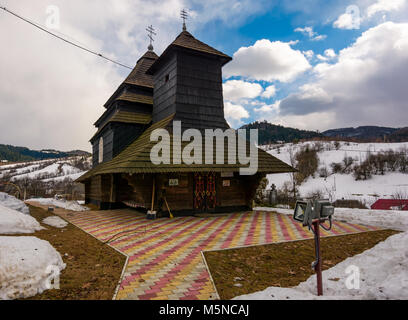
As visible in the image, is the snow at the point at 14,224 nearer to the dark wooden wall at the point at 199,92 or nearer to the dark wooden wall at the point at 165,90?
the dark wooden wall at the point at 199,92

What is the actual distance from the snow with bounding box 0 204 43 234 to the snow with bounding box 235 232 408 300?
5716mm

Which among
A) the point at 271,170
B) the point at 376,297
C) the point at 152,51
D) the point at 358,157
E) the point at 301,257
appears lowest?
the point at 301,257

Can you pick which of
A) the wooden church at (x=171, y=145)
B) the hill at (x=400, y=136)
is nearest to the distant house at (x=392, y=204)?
the wooden church at (x=171, y=145)

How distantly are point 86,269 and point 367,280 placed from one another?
15.3 ft

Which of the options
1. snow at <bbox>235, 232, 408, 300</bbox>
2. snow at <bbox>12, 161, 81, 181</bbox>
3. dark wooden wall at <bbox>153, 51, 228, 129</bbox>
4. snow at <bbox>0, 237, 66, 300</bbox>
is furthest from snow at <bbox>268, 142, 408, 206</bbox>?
snow at <bbox>12, 161, 81, 181</bbox>

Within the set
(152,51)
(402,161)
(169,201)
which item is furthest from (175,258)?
(402,161)

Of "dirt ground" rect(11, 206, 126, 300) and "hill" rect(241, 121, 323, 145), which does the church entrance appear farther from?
"hill" rect(241, 121, 323, 145)

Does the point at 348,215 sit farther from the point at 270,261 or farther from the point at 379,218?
the point at 270,261

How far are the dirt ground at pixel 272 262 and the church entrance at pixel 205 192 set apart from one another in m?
5.92

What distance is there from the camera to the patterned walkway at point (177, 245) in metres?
3.45

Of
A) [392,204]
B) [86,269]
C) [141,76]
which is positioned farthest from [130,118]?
[392,204]

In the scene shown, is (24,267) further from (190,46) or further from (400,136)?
(400,136)

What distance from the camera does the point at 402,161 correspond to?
170 ft
